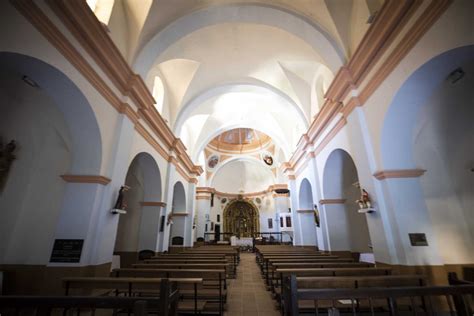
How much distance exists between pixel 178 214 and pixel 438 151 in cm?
1035

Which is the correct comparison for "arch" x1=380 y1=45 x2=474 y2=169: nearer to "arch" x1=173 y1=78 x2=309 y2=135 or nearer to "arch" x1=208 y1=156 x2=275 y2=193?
"arch" x1=173 y1=78 x2=309 y2=135

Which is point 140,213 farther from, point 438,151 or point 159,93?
point 438,151

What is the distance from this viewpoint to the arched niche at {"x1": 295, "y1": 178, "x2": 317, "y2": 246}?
1022 cm

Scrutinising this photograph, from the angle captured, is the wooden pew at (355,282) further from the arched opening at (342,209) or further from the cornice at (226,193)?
the cornice at (226,193)

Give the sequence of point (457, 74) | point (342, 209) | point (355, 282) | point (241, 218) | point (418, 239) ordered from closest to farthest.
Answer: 1. point (355, 282)
2. point (457, 74)
3. point (418, 239)
4. point (342, 209)
5. point (241, 218)

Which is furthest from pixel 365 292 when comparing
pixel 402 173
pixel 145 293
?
pixel 145 293

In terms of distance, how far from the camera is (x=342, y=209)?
7.45 meters

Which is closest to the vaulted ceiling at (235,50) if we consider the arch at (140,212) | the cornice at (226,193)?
the arch at (140,212)

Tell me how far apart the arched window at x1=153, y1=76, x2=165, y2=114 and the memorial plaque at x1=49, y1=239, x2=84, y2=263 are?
530 centimetres

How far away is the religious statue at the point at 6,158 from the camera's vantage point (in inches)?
177

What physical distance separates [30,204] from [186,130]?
327 inches

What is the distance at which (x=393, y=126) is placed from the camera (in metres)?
4.18

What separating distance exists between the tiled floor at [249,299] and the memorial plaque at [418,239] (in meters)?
2.71

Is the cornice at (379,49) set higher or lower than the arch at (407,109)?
higher
